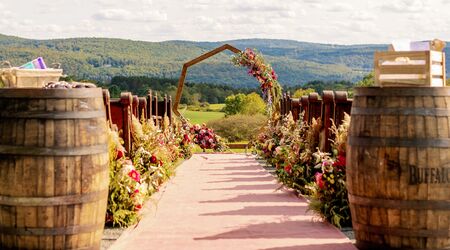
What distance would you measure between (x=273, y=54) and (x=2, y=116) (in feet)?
544

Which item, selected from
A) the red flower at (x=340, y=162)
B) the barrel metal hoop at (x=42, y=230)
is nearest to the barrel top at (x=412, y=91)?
the red flower at (x=340, y=162)

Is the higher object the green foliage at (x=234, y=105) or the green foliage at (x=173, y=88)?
the green foliage at (x=173, y=88)

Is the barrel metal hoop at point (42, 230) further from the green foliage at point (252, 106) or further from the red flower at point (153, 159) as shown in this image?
the green foliage at point (252, 106)

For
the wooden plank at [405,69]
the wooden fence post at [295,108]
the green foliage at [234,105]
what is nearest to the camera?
the wooden plank at [405,69]

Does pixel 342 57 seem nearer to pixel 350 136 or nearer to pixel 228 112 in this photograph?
pixel 228 112

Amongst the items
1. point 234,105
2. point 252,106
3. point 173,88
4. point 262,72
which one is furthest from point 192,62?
point 173,88

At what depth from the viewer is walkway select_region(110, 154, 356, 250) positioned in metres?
7.50

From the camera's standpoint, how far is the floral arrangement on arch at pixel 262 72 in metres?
22.1

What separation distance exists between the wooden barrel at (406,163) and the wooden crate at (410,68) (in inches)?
14.3

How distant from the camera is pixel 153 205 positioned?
33.2 feet

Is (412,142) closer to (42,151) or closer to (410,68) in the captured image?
(410,68)

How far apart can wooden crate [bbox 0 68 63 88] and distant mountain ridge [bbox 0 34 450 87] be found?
242 ft

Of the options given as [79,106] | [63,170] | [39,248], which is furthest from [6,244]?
[79,106]

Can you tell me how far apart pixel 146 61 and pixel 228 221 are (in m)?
106
